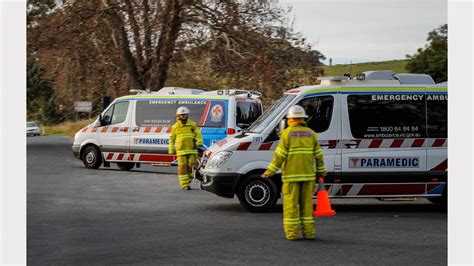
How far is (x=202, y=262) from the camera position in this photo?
8820mm

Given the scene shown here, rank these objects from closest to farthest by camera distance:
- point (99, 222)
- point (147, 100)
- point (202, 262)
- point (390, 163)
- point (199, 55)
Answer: point (202, 262) < point (99, 222) < point (390, 163) < point (147, 100) < point (199, 55)

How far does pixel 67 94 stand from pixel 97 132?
558 inches

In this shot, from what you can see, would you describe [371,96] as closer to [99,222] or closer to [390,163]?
[390,163]

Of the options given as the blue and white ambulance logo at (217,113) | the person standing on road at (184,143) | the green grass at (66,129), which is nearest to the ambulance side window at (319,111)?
the person standing on road at (184,143)

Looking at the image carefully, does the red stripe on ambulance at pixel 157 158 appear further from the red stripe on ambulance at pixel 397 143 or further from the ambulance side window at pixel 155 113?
the red stripe on ambulance at pixel 397 143

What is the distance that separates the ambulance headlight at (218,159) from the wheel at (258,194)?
48 centimetres

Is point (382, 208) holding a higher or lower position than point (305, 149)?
lower

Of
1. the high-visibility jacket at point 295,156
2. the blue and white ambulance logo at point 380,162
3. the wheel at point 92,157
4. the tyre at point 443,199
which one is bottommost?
the tyre at point 443,199

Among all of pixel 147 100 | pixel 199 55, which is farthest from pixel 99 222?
Result: pixel 199 55

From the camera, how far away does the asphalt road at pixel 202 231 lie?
920 centimetres

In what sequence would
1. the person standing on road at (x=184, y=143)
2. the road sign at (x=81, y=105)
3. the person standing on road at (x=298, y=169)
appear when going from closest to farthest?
the person standing on road at (x=298, y=169) → the person standing on road at (x=184, y=143) → the road sign at (x=81, y=105)

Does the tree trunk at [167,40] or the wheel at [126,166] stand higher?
the tree trunk at [167,40]

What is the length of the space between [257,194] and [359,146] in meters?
1.76
